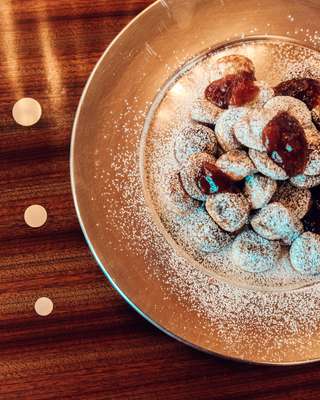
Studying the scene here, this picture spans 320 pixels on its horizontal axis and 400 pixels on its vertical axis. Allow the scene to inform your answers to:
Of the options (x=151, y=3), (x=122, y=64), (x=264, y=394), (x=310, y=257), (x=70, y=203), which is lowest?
(x=264, y=394)

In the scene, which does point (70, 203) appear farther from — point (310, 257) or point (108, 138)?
point (310, 257)

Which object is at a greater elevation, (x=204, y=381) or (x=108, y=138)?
(x=108, y=138)

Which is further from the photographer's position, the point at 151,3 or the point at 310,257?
the point at 151,3

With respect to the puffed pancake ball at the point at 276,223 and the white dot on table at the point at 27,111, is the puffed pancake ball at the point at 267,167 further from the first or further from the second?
the white dot on table at the point at 27,111

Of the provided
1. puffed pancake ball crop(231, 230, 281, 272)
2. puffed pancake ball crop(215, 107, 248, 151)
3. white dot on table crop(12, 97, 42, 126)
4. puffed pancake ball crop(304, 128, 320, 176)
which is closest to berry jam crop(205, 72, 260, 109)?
puffed pancake ball crop(215, 107, 248, 151)

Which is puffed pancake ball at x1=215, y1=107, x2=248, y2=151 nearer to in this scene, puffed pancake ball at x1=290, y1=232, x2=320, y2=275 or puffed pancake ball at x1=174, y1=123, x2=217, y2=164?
puffed pancake ball at x1=174, y1=123, x2=217, y2=164

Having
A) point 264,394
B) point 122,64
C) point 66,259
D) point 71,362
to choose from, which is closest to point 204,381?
point 264,394
